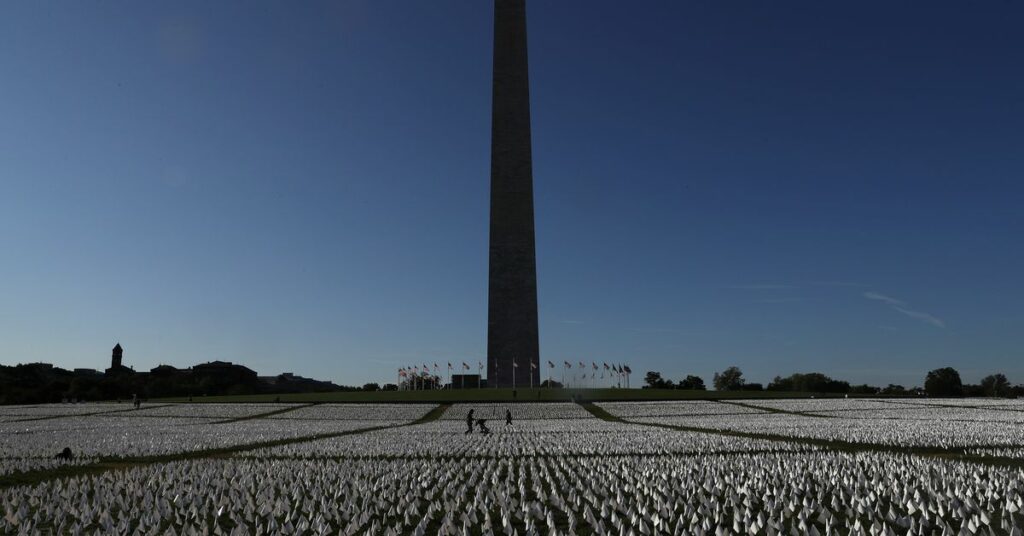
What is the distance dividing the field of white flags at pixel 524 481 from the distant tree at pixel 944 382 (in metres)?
76.4

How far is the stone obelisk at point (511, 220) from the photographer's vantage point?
240ft

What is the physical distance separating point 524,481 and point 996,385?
116891mm

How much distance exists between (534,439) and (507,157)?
52.0 metres

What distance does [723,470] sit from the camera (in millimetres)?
15680

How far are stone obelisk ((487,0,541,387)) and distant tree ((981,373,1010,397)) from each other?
66.6 m

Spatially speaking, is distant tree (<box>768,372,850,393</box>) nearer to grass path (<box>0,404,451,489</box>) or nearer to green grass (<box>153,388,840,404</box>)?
green grass (<box>153,388,840,404</box>)

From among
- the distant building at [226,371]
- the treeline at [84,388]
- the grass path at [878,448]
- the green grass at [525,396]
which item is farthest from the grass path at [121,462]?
the distant building at [226,371]

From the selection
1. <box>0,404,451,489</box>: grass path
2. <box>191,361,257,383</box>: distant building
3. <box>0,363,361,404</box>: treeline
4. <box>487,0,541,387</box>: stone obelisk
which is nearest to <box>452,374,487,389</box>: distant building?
<box>487,0,541,387</box>: stone obelisk

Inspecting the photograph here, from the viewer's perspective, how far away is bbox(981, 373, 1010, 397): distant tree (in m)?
99.6

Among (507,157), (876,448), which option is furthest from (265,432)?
(507,157)

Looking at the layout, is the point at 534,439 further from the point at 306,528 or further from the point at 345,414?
the point at 345,414

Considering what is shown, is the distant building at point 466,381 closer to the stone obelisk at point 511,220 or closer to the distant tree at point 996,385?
the stone obelisk at point 511,220

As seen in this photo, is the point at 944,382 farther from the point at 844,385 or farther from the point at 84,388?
the point at 84,388

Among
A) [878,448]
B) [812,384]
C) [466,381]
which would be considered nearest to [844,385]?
[812,384]
